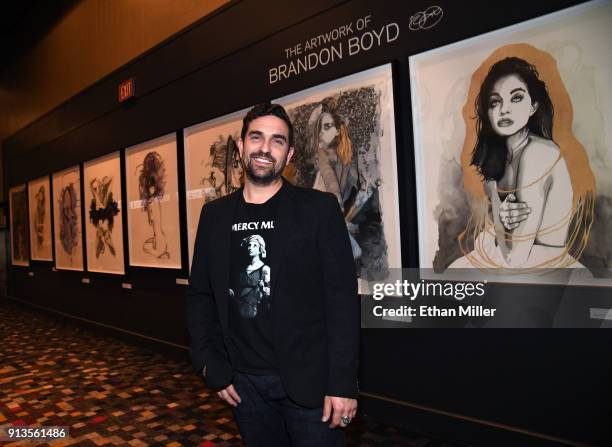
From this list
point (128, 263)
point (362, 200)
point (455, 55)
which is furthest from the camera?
point (128, 263)

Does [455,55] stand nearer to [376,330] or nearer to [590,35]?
[590,35]

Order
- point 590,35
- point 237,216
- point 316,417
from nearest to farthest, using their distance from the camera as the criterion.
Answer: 1. point 316,417
2. point 237,216
3. point 590,35

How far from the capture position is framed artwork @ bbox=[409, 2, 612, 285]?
2316mm

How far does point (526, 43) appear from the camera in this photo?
2.52 metres

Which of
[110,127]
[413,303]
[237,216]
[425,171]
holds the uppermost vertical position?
[110,127]

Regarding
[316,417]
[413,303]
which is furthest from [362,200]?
[316,417]

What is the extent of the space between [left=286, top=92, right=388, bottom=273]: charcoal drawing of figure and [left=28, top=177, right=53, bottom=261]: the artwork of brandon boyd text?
21.1ft

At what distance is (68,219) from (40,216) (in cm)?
150

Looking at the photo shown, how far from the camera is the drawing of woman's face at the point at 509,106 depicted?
253 cm

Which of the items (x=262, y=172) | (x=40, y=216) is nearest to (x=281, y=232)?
(x=262, y=172)

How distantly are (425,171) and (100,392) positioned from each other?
11.3 feet

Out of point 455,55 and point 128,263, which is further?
point 128,263

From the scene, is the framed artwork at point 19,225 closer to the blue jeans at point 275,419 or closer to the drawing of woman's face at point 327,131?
the drawing of woman's face at point 327,131

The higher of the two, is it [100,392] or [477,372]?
[477,372]
